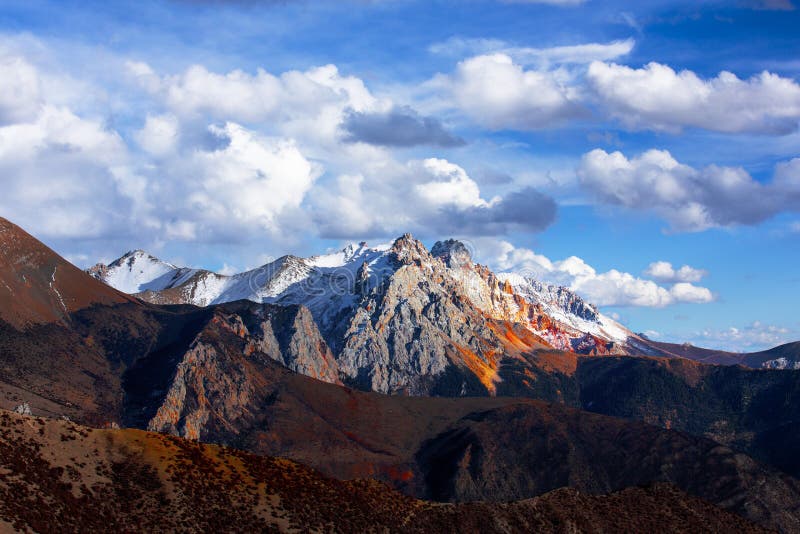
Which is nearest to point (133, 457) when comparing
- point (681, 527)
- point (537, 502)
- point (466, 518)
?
point (466, 518)

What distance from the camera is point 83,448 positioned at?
509ft

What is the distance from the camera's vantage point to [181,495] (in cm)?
15325

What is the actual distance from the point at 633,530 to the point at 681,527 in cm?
1222

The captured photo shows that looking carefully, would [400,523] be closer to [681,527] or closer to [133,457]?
[133,457]

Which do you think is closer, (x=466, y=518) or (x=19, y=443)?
(x=19, y=443)

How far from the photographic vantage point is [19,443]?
146 meters

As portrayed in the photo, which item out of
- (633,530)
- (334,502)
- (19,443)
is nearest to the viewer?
(19,443)

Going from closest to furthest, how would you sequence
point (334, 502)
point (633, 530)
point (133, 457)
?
1. point (133, 457)
2. point (334, 502)
3. point (633, 530)

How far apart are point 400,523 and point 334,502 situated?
12920 mm

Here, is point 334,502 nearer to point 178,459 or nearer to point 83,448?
point 178,459

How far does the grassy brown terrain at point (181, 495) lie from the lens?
138250 millimetres

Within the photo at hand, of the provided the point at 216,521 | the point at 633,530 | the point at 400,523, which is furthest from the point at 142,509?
the point at 633,530

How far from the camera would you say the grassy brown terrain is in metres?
138

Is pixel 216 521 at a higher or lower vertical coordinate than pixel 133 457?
lower
